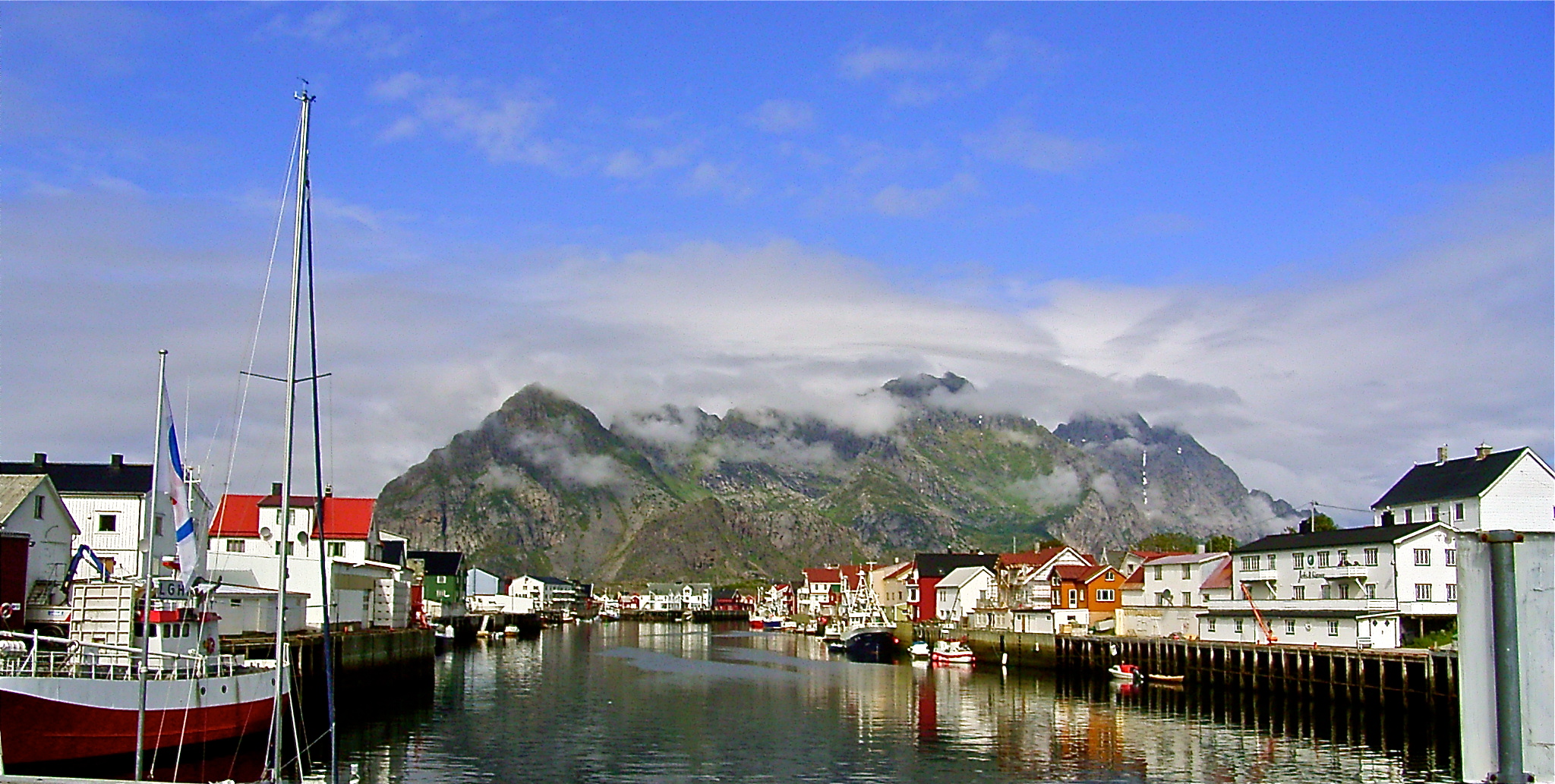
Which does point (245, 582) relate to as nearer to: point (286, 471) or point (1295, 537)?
point (286, 471)

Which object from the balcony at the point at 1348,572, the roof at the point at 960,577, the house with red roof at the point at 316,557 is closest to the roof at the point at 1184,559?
the balcony at the point at 1348,572

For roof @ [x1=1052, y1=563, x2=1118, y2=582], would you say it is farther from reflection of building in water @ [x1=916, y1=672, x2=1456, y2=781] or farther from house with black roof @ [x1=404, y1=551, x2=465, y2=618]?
house with black roof @ [x1=404, y1=551, x2=465, y2=618]

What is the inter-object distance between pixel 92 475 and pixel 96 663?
35.3 m

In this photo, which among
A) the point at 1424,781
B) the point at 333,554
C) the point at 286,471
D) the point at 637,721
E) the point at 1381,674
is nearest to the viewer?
the point at 286,471

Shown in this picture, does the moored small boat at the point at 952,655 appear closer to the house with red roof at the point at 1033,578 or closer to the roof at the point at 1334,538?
the house with red roof at the point at 1033,578

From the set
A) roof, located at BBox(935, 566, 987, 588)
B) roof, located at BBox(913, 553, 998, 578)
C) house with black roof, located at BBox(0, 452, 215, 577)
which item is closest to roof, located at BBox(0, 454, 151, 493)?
house with black roof, located at BBox(0, 452, 215, 577)

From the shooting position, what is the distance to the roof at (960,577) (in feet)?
475

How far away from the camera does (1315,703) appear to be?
6950 cm

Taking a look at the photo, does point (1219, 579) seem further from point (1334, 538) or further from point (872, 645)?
point (872, 645)

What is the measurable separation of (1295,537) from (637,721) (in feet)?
180

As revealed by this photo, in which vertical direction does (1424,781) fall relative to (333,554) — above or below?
below

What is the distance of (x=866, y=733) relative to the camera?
188 feet

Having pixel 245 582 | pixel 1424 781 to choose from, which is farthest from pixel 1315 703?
pixel 245 582

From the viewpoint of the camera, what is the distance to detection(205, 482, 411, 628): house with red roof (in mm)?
72188
